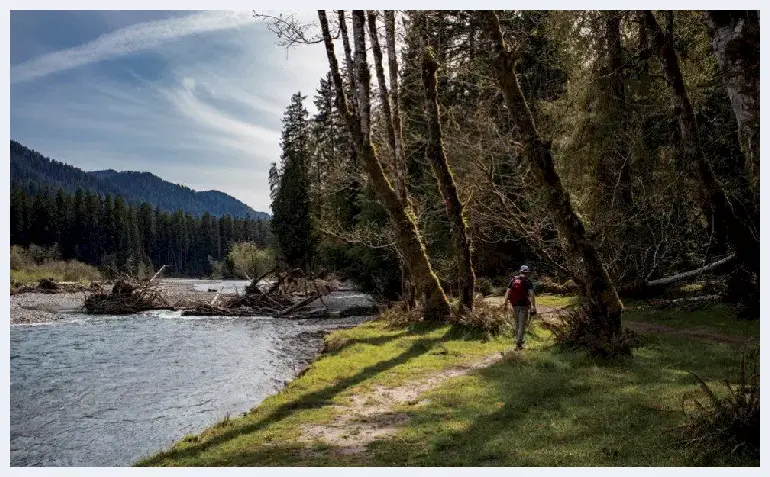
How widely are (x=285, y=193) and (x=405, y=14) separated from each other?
39.4 m

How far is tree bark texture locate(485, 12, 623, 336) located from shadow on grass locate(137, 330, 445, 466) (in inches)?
152

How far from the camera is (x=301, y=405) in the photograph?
9.26m

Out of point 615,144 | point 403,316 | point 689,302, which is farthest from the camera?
point 615,144

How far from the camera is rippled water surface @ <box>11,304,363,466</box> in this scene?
9195 millimetres

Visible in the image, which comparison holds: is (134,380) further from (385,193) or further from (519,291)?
(519,291)

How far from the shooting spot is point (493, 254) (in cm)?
3114

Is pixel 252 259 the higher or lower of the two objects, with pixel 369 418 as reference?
higher

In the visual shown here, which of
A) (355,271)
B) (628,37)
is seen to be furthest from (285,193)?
(628,37)

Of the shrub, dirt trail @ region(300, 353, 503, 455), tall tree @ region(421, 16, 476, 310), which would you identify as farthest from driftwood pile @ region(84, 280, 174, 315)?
dirt trail @ region(300, 353, 503, 455)

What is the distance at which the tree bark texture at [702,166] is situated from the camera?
14.2 m

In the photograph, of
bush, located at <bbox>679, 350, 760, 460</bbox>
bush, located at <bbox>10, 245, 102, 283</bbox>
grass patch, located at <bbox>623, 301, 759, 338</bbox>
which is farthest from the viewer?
bush, located at <bbox>10, 245, 102, 283</bbox>

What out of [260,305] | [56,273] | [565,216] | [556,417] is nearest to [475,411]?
[556,417]

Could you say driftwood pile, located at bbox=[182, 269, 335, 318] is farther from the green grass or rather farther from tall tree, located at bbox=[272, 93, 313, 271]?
the green grass

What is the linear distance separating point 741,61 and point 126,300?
30464mm
